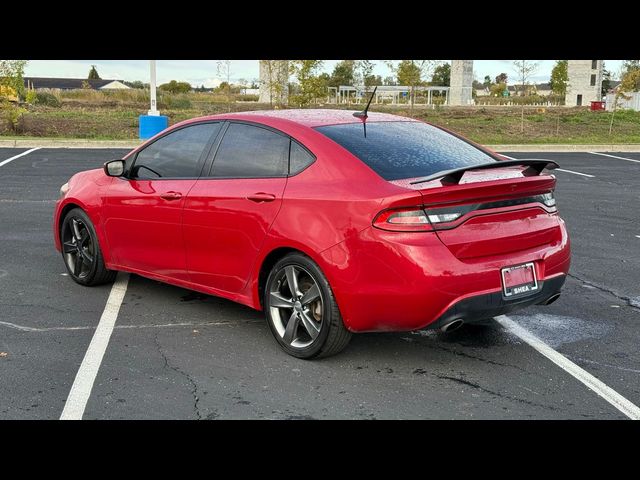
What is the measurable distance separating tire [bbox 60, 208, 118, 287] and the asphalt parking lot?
117 mm

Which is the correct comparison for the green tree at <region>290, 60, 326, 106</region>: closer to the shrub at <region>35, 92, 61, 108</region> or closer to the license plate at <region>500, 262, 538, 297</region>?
the shrub at <region>35, 92, 61, 108</region>

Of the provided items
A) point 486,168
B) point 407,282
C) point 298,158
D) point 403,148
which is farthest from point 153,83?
point 407,282

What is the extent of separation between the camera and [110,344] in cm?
535

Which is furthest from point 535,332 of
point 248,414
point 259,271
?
point 248,414

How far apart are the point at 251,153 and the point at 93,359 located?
1.76 metres

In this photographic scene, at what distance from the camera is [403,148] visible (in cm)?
525

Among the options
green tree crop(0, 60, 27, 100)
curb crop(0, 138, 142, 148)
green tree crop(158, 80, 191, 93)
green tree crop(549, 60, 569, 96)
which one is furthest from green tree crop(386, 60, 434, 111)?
green tree crop(158, 80, 191, 93)

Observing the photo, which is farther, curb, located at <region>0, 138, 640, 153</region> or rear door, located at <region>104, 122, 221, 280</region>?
curb, located at <region>0, 138, 640, 153</region>

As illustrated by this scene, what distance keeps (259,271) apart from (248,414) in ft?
4.26

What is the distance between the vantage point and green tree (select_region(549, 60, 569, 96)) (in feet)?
219

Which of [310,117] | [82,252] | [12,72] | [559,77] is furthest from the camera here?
[559,77]

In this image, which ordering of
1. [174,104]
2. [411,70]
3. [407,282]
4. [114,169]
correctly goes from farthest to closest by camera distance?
[174,104] → [411,70] → [114,169] → [407,282]

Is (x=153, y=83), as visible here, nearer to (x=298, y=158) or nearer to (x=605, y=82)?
(x=298, y=158)
